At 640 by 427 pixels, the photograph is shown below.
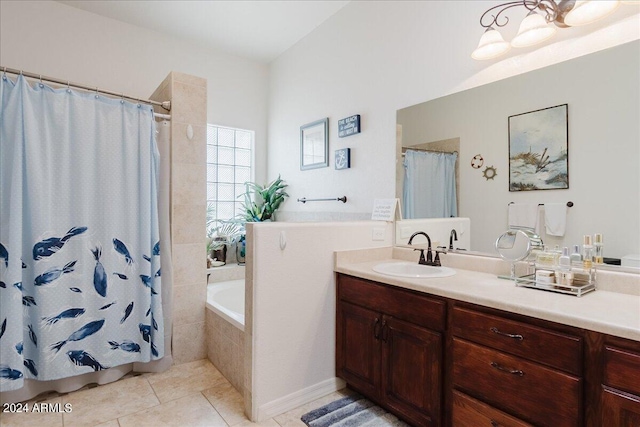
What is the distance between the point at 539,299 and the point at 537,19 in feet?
4.53

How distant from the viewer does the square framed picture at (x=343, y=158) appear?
2.87 meters

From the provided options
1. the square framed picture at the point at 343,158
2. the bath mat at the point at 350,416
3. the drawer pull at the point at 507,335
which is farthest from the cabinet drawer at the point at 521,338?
the square framed picture at the point at 343,158

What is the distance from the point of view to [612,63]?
1445 mm

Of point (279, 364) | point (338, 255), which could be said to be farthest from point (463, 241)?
point (279, 364)

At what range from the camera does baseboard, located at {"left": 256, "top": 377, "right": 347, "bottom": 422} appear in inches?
70.5

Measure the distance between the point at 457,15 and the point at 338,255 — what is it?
1.68m

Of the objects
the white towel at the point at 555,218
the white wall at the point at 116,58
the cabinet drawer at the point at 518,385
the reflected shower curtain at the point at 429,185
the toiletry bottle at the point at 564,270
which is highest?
the white wall at the point at 116,58

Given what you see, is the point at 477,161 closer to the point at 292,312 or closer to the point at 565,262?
the point at 565,262

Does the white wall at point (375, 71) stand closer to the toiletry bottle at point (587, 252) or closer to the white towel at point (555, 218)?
the white towel at point (555, 218)

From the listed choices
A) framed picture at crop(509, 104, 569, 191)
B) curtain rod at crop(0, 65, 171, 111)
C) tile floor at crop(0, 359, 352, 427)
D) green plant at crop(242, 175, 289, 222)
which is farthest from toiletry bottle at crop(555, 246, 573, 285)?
green plant at crop(242, 175, 289, 222)

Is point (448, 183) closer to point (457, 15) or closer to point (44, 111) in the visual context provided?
point (457, 15)

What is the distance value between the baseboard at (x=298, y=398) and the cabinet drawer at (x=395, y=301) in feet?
1.81

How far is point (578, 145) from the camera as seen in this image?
5.00ft

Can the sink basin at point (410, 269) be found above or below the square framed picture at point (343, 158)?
below
